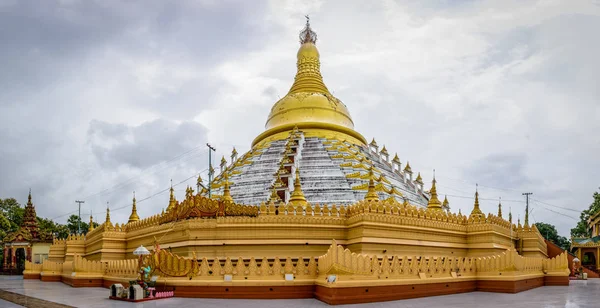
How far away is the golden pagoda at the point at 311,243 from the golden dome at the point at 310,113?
1.73 metres

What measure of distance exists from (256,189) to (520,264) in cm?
1560

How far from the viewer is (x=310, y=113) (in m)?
36.6

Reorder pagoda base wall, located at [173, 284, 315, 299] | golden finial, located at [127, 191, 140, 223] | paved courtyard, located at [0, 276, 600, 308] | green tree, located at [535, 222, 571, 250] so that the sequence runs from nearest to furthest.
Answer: paved courtyard, located at [0, 276, 600, 308] → pagoda base wall, located at [173, 284, 315, 299] → golden finial, located at [127, 191, 140, 223] → green tree, located at [535, 222, 571, 250]

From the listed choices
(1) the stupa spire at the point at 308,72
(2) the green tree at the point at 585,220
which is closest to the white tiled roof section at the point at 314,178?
(1) the stupa spire at the point at 308,72

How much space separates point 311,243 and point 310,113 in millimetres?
18266

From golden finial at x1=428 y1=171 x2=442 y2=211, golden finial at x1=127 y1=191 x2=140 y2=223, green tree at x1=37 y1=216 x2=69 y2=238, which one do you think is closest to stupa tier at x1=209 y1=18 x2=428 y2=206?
golden finial at x1=428 y1=171 x2=442 y2=211

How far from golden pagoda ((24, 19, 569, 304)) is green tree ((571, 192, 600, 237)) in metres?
29.2

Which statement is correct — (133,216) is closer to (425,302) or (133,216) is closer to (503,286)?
(425,302)

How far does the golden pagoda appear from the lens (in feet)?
48.4

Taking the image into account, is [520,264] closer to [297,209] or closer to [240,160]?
[297,209]

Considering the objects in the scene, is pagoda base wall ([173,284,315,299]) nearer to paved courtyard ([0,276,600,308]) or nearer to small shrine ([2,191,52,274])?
paved courtyard ([0,276,600,308])

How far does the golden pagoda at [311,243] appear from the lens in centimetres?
1477

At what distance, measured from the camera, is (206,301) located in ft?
45.9

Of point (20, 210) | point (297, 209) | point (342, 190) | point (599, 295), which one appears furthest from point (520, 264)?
point (20, 210)
